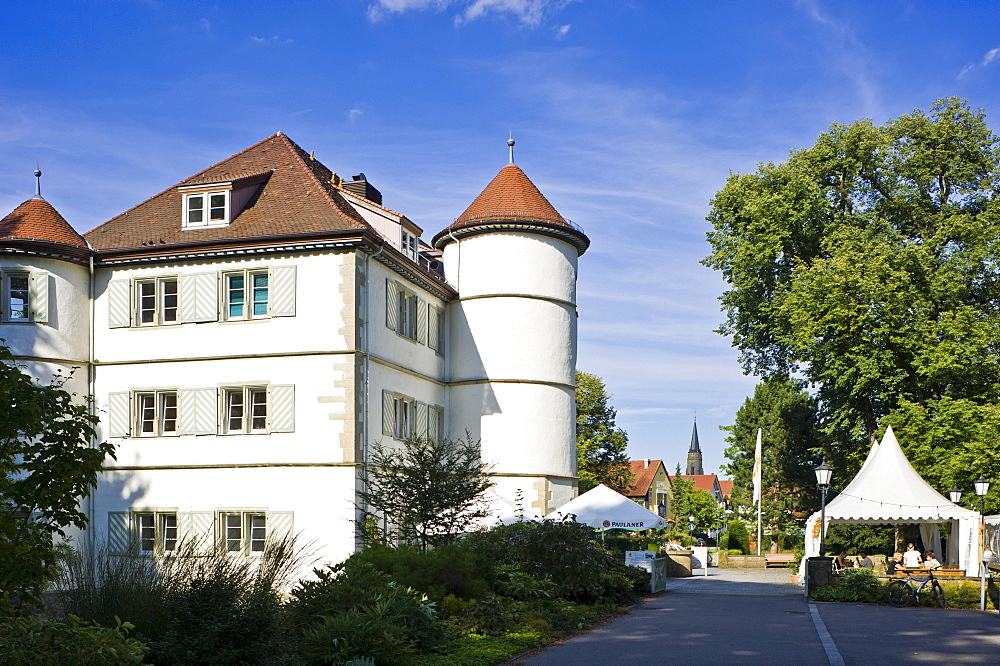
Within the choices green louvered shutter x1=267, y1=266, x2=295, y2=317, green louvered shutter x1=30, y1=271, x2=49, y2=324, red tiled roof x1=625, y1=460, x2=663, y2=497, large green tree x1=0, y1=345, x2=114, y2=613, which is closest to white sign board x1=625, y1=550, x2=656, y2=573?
green louvered shutter x1=267, y1=266, x2=295, y2=317

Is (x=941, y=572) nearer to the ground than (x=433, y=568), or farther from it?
nearer to the ground

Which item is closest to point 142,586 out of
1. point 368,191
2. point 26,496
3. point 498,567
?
point 26,496

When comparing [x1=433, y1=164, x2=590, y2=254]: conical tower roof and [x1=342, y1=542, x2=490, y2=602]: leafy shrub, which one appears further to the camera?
[x1=433, y1=164, x2=590, y2=254]: conical tower roof

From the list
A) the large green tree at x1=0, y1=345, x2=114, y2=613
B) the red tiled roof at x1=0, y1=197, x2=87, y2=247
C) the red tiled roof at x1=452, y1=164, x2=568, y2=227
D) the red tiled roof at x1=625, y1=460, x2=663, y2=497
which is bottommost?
the red tiled roof at x1=625, y1=460, x2=663, y2=497

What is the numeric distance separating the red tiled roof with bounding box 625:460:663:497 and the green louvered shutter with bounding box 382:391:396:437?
229ft

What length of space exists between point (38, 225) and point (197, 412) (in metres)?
6.53

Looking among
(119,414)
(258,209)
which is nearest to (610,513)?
(258,209)

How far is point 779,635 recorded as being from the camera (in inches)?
612

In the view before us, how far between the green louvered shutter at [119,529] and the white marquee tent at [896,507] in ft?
57.9

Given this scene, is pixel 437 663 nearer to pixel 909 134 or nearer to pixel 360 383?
pixel 360 383

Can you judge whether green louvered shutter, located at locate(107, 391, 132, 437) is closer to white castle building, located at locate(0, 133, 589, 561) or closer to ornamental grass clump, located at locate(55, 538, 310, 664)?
white castle building, located at locate(0, 133, 589, 561)

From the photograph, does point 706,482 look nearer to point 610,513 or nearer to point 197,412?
point 610,513

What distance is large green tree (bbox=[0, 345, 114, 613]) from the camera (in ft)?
23.0

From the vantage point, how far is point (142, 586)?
36.7 ft
